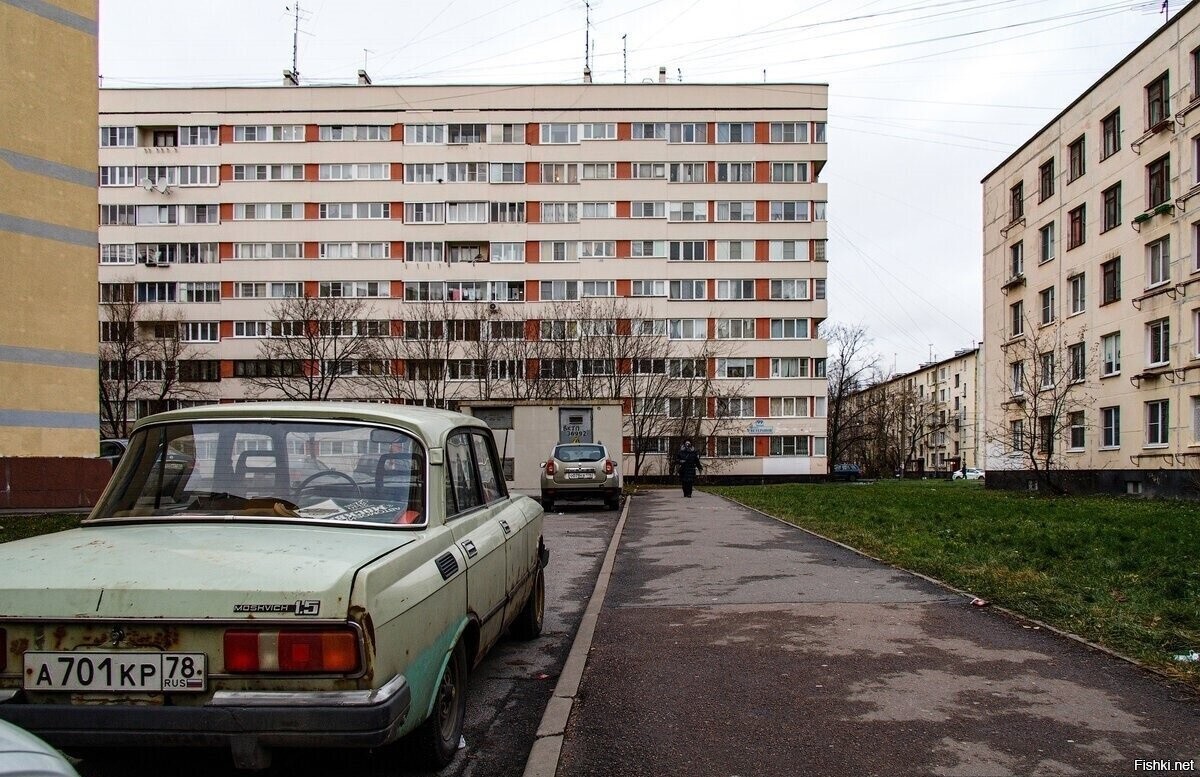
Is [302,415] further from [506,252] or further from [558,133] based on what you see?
[558,133]

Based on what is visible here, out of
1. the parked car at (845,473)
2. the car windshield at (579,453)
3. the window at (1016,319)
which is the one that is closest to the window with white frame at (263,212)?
the car windshield at (579,453)

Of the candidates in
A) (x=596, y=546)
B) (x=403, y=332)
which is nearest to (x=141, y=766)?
(x=596, y=546)

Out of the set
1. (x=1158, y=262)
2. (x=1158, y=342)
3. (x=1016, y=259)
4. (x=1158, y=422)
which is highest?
(x=1016, y=259)

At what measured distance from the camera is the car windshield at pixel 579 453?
20422mm

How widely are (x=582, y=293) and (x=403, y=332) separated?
11168 mm

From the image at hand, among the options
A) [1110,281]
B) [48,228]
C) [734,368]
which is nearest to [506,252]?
[734,368]

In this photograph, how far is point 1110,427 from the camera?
98.0 feet

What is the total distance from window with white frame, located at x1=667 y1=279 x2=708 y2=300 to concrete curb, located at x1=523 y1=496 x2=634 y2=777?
48.0m

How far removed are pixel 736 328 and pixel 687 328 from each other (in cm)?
305

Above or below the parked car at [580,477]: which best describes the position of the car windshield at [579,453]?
above

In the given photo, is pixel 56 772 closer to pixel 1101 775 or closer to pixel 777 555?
pixel 1101 775

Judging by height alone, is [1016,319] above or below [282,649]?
above

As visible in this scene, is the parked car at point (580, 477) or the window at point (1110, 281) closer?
the parked car at point (580, 477)

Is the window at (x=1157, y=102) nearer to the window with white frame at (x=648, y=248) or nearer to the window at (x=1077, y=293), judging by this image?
the window at (x=1077, y=293)
